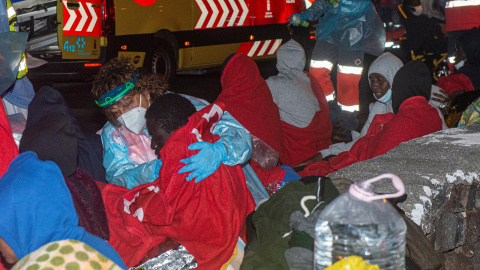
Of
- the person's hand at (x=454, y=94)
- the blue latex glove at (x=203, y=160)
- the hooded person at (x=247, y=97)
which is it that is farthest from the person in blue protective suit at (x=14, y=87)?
Answer: the person's hand at (x=454, y=94)

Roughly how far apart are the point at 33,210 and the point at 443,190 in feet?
6.33

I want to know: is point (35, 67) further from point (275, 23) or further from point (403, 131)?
point (403, 131)

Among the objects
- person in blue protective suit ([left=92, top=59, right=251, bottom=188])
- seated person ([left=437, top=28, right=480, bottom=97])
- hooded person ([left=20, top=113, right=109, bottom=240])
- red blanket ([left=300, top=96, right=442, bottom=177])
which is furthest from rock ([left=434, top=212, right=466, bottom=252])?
seated person ([left=437, top=28, right=480, bottom=97])

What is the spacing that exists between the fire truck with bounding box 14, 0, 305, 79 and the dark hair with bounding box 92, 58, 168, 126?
3880mm

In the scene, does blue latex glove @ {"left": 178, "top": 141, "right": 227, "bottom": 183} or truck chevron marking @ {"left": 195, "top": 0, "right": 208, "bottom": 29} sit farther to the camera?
truck chevron marking @ {"left": 195, "top": 0, "right": 208, "bottom": 29}

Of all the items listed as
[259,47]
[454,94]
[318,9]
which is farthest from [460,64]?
[259,47]

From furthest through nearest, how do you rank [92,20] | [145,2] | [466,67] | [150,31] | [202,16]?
1. [202,16]
2. [150,31]
3. [145,2]
4. [92,20]
5. [466,67]

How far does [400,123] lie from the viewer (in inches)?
174

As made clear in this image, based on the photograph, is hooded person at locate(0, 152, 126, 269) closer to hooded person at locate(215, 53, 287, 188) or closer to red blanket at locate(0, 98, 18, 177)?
red blanket at locate(0, 98, 18, 177)

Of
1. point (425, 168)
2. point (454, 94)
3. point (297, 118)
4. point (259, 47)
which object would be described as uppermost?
point (425, 168)

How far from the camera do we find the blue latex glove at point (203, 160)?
10.2 ft

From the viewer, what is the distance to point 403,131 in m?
4.38

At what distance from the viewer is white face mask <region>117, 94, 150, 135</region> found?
3.81 m

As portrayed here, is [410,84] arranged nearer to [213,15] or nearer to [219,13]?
[213,15]
